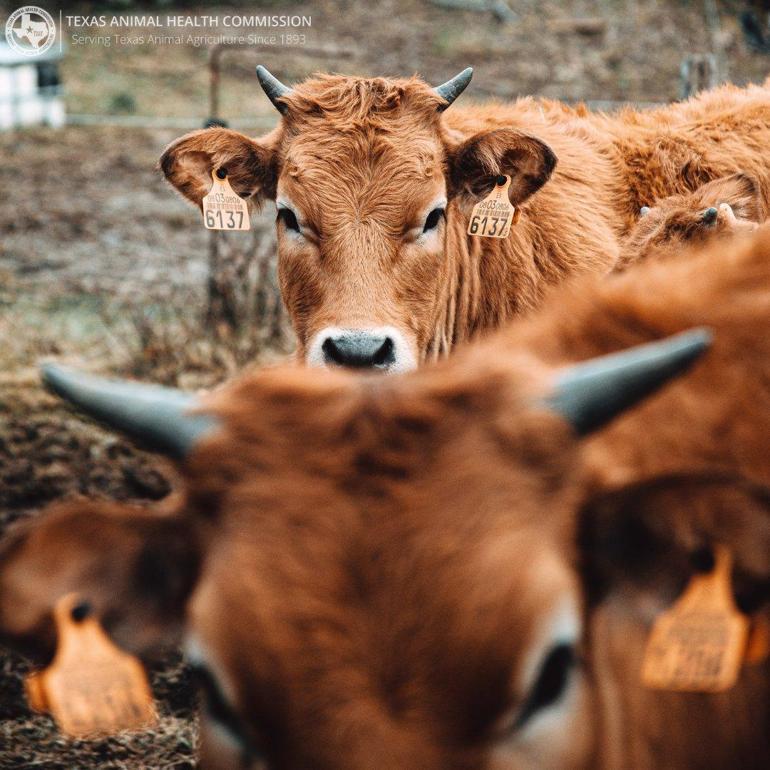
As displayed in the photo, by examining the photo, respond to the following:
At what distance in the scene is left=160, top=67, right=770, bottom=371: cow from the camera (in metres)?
5.11

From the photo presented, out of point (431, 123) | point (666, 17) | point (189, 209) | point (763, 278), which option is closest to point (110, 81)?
point (189, 209)

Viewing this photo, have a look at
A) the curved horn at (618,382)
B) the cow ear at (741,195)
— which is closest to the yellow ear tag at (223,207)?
the cow ear at (741,195)

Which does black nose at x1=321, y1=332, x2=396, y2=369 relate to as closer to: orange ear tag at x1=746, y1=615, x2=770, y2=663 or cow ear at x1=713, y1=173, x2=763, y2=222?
cow ear at x1=713, y1=173, x2=763, y2=222

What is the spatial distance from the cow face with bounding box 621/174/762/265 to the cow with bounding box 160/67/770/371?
459 mm

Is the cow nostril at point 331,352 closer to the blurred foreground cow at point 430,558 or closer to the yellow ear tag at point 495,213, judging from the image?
the yellow ear tag at point 495,213

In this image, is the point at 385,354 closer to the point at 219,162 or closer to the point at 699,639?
the point at 219,162

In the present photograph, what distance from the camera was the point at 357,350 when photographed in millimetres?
4906

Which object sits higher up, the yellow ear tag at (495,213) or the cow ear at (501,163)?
the cow ear at (501,163)

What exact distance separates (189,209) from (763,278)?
9.92m

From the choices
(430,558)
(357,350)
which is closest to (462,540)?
(430,558)

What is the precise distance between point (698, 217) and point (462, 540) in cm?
343

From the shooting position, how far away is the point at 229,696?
2.10m

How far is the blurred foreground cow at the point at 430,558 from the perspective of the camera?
76.8 inches

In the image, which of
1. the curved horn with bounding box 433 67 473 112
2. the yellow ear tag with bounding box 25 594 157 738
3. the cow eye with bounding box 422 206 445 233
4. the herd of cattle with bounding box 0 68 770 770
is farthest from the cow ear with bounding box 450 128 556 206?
the yellow ear tag with bounding box 25 594 157 738
